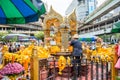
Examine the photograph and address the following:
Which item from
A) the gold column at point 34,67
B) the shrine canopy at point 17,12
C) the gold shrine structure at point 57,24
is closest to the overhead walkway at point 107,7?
the gold shrine structure at point 57,24

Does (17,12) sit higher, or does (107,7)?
(107,7)

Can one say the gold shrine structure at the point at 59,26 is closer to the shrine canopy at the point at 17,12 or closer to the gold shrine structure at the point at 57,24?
the gold shrine structure at the point at 57,24

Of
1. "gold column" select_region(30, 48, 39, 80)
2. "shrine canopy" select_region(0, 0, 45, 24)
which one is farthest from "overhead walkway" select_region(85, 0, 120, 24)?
"shrine canopy" select_region(0, 0, 45, 24)

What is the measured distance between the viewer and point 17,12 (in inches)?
179

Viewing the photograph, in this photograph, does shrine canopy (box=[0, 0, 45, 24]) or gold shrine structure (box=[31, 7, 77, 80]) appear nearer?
shrine canopy (box=[0, 0, 45, 24])

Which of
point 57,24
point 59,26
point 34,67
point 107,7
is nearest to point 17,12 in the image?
point 34,67

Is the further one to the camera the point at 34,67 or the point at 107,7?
the point at 107,7

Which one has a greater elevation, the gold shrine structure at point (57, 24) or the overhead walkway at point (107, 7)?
the overhead walkway at point (107, 7)

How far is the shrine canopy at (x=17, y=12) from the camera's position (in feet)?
14.4

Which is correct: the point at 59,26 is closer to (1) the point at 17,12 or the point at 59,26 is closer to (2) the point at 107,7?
(1) the point at 17,12

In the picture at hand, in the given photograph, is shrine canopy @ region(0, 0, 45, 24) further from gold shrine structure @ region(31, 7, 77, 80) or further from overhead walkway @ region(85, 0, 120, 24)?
overhead walkway @ region(85, 0, 120, 24)

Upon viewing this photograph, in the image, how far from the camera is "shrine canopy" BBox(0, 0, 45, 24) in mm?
4375

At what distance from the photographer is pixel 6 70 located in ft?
12.0

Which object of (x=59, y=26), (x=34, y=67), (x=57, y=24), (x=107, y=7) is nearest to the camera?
(x=34, y=67)
